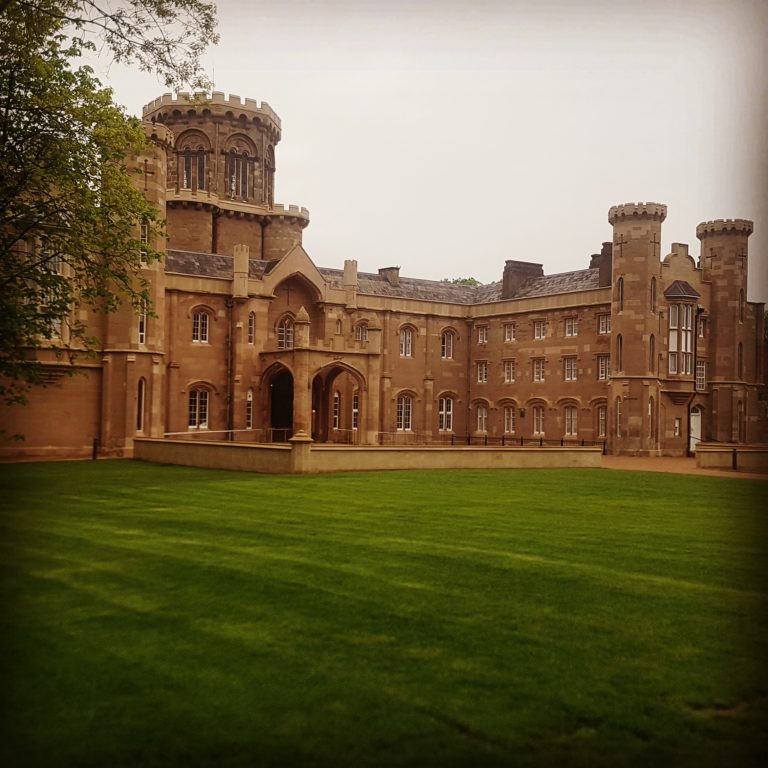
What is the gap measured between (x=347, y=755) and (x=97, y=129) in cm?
1777

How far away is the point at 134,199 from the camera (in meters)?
20.9

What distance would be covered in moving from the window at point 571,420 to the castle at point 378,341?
0.28 ft

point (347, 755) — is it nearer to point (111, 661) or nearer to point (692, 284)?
point (111, 661)

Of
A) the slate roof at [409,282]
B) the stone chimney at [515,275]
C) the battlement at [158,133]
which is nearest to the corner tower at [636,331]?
the slate roof at [409,282]

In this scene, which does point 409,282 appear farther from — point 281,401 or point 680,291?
point 680,291

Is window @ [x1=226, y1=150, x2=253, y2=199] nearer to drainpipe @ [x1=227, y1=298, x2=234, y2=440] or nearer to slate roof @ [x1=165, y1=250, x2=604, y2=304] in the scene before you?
slate roof @ [x1=165, y1=250, x2=604, y2=304]

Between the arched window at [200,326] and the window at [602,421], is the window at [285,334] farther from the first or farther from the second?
the window at [602,421]

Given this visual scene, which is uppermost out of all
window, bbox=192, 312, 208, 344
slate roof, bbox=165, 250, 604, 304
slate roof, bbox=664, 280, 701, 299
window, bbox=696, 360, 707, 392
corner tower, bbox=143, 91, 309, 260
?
corner tower, bbox=143, 91, 309, 260

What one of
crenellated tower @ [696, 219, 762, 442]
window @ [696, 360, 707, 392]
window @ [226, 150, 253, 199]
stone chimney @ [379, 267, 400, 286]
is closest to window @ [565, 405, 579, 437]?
window @ [696, 360, 707, 392]

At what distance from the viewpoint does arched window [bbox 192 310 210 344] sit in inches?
1719

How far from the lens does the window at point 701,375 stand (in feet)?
157

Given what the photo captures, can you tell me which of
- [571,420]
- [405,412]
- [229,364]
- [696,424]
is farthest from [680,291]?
[229,364]

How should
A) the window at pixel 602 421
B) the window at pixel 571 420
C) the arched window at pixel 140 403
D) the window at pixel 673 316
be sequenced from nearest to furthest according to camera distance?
1. the arched window at pixel 140 403
2. the window at pixel 673 316
3. the window at pixel 602 421
4. the window at pixel 571 420

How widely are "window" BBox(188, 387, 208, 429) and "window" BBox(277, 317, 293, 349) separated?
5584 millimetres
